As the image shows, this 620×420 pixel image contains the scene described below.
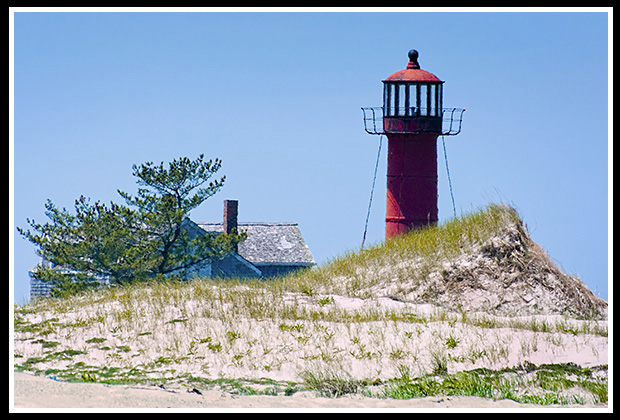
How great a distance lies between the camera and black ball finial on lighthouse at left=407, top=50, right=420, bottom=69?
2708 cm

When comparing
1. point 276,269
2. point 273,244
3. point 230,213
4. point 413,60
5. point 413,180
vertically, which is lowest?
point 276,269

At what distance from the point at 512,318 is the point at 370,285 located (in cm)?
358

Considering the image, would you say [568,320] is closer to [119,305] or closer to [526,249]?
[526,249]

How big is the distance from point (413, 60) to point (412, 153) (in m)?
3.29

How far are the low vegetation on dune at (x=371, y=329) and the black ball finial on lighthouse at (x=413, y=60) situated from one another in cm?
882

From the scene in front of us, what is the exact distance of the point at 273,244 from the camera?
4262 centimetres

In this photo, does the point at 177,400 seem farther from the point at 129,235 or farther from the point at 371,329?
the point at 129,235

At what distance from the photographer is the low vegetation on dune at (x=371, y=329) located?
1170 centimetres

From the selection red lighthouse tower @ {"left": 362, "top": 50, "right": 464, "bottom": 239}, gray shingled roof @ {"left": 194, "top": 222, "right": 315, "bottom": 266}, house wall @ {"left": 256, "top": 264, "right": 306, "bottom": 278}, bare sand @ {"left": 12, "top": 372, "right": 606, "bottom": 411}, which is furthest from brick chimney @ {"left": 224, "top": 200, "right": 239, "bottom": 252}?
bare sand @ {"left": 12, "top": 372, "right": 606, "bottom": 411}

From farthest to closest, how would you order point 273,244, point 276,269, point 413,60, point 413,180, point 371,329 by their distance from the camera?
point 273,244 → point 276,269 → point 413,60 → point 413,180 → point 371,329

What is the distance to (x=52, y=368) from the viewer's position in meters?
12.3

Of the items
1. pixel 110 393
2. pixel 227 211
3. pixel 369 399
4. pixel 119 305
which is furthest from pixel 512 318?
pixel 227 211

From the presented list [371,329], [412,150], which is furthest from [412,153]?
[371,329]

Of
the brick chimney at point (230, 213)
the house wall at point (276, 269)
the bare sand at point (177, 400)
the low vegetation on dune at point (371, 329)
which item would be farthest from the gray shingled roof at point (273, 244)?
the bare sand at point (177, 400)
